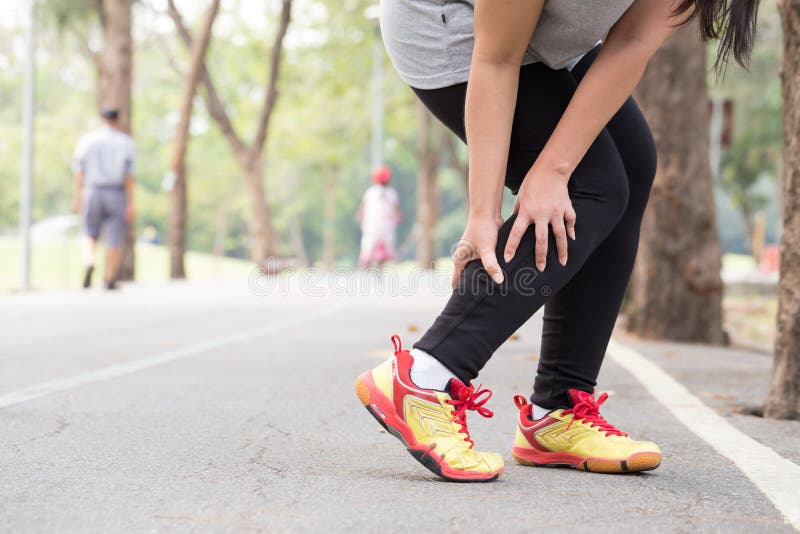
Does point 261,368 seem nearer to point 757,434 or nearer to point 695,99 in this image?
point 757,434

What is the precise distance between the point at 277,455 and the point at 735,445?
1376 mm

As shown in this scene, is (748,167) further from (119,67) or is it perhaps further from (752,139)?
(119,67)

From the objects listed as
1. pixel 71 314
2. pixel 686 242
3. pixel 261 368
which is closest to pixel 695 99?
pixel 686 242

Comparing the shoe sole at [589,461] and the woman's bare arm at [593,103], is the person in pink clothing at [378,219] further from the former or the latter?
the woman's bare arm at [593,103]

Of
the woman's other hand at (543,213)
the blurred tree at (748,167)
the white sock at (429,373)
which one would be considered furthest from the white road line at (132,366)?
the blurred tree at (748,167)

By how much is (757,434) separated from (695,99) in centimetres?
553

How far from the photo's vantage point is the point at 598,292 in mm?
3172

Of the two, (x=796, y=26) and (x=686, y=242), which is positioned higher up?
(x=796, y=26)

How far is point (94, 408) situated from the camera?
4.26 meters

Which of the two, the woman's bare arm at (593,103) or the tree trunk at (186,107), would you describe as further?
the tree trunk at (186,107)

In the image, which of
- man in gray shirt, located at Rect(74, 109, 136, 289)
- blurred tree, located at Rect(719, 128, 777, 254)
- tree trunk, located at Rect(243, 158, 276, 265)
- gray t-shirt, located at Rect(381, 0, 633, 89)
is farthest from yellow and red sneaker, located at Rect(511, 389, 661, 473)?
blurred tree, located at Rect(719, 128, 777, 254)

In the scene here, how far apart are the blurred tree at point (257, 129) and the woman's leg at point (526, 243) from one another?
22.2m

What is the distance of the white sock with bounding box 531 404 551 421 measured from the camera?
128 inches

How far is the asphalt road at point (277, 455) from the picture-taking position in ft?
7.99
